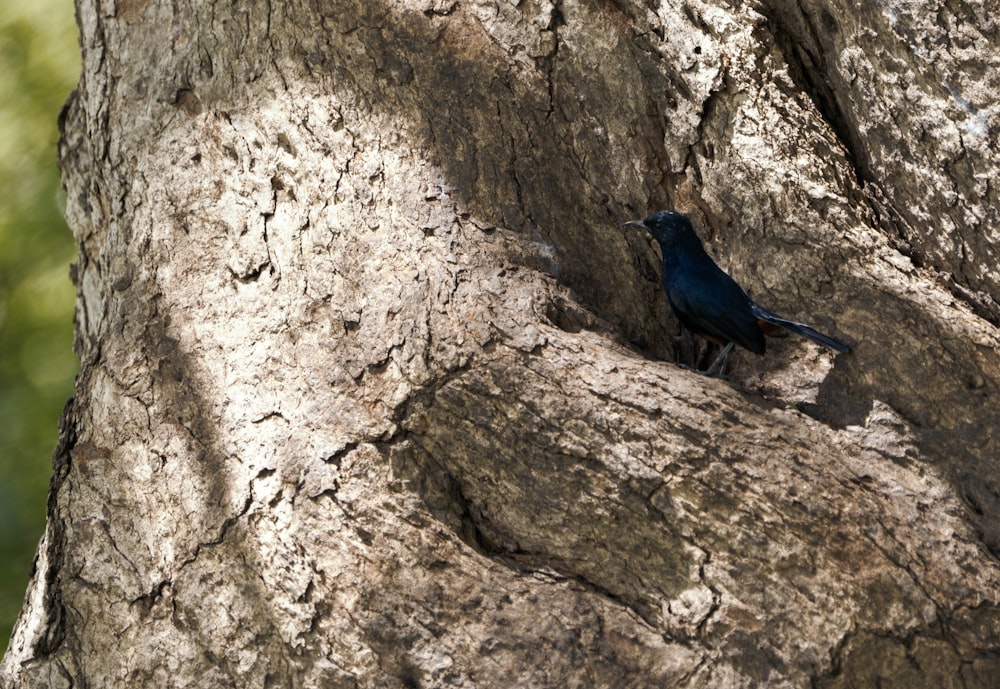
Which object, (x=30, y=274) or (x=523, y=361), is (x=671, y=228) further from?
(x=30, y=274)

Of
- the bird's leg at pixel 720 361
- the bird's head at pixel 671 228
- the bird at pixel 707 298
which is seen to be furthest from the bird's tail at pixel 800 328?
the bird's head at pixel 671 228

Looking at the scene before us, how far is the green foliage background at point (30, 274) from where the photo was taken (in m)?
5.59

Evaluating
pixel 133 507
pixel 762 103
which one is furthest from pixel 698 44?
pixel 133 507

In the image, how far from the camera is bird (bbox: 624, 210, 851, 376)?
125 inches

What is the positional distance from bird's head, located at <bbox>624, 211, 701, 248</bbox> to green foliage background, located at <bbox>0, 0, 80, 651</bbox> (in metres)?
3.98

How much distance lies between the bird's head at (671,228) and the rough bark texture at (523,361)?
160mm

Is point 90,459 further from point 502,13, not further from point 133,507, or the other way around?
point 502,13

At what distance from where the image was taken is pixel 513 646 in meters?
2.75

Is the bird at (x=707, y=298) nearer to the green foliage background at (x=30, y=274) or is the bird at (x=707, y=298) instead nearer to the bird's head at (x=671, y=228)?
the bird's head at (x=671, y=228)

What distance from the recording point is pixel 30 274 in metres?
6.02

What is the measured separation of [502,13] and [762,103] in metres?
0.95

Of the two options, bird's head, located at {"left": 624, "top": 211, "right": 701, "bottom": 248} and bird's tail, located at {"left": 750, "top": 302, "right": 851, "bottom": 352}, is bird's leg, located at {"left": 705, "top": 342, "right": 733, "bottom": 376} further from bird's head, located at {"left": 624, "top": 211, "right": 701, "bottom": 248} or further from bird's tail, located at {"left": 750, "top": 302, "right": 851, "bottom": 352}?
bird's head, located at {"left": 624, "top": 211, "right": 701, "bottom": 248}

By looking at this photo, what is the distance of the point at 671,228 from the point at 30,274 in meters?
4.40

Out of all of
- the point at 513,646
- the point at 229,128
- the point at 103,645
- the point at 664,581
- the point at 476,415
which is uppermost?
the point at 229,128
